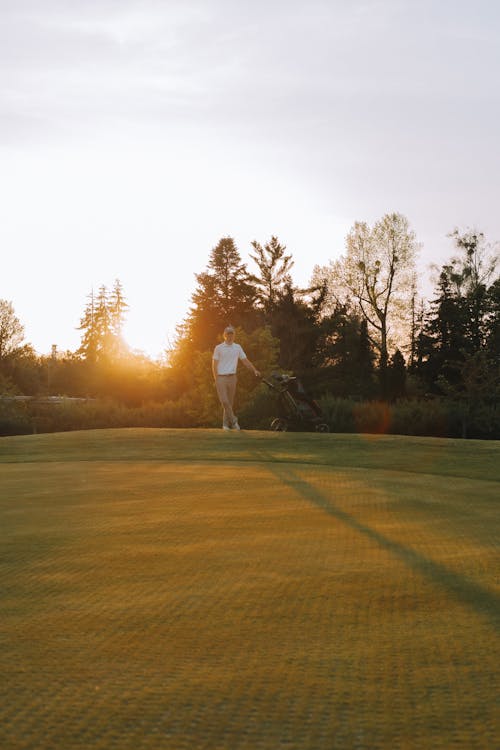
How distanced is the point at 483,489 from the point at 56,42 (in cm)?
1424

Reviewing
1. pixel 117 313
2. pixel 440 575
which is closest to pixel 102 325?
pixel 117 313

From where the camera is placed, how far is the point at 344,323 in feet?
181

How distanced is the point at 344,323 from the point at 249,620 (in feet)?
174

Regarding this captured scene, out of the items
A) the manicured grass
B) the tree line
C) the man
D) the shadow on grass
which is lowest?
the manicured grass

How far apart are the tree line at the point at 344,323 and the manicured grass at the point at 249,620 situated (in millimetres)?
37170

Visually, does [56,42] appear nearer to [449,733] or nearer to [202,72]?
[202,72]

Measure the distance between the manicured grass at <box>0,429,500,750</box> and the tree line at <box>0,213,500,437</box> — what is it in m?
37.2

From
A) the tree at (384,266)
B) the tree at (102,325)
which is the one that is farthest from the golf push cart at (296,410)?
the tree at (102,325)

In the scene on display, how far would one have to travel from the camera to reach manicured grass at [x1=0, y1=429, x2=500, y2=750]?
1.98 meters

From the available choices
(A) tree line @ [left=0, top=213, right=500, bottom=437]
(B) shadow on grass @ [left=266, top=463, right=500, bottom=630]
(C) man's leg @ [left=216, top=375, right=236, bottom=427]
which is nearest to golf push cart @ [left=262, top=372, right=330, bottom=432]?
(C) man's leg @ [left=216, top=375, right=236, bottom=427]

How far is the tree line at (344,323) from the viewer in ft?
163

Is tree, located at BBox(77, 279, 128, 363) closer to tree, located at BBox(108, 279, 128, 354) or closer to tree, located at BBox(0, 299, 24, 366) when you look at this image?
tree, located at BBox(108, 279, 128, 354)

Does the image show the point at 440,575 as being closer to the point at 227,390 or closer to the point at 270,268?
the point at 227,390

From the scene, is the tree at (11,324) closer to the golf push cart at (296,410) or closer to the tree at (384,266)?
the tree at (384,266)
